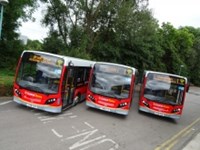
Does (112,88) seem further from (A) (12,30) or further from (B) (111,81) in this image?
(A) (12,30)

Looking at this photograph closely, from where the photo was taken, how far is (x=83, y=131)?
9.14m

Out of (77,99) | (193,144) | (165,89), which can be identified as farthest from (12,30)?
(193,144)

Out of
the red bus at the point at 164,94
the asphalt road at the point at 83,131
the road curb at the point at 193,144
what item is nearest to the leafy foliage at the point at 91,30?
the red bus at the point at 164,94

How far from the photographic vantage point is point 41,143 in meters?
7.21

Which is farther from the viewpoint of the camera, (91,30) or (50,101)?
(91,30)

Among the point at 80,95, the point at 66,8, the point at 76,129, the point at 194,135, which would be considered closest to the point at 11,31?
the point at 66,8

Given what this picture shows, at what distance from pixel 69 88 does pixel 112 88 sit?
2167mm

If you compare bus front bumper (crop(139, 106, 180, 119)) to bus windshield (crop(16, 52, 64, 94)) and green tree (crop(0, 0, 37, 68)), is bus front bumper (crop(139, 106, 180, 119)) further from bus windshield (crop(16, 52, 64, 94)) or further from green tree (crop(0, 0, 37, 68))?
green tree (crop(0, 0, 37, 68))

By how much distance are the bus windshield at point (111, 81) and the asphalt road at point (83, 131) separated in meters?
1.23

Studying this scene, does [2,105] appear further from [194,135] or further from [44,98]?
[194,135]

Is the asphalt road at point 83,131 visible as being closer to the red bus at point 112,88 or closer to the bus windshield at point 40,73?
the red bus at point 112,88

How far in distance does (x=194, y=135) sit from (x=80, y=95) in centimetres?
656

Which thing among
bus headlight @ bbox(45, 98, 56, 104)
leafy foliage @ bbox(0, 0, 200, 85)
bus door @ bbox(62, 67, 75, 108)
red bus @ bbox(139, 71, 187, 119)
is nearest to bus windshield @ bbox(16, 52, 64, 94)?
bus headlight @ bbox(45, 98, 56, 104)

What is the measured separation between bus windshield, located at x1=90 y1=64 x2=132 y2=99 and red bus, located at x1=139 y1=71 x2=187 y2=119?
2.09 meters
